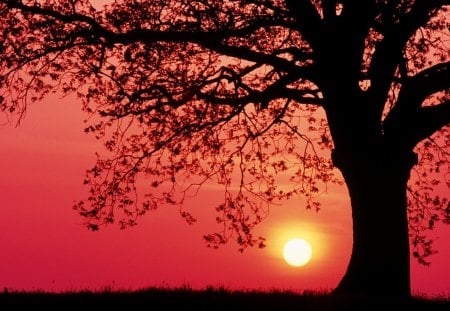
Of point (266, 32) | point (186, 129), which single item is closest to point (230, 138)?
point (186, 129)

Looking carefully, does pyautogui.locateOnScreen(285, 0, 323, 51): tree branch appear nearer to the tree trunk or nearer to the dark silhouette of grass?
the tree trunk

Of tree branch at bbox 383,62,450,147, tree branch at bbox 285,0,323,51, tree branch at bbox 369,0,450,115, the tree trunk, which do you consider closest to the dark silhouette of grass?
the tree trunk

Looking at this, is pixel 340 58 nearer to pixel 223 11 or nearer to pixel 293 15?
pixel 293 15

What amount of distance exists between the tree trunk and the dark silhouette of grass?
8.49 feet

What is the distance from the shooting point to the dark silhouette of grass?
587 inches

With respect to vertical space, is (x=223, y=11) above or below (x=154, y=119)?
above

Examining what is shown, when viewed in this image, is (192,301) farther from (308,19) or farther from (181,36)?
(308,19)

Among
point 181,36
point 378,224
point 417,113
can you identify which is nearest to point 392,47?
point 417,113

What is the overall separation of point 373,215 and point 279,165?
4.56 metres

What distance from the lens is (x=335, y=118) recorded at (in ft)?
66.8

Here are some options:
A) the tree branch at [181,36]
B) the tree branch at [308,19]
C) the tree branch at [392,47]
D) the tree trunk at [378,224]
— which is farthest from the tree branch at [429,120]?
the tree branch at [308,19]

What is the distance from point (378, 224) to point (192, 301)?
6500 mm

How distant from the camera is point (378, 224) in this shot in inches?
779

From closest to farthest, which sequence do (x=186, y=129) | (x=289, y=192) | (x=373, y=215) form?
(x=373, y=215)
(x=186, y=129)
(x=289, y=192)
